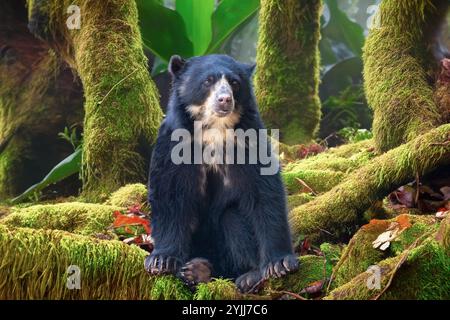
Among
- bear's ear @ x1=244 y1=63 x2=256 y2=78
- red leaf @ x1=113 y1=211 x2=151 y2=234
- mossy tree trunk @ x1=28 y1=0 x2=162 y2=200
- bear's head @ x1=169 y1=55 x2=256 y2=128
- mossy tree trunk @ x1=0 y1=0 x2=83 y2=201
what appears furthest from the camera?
mossy tree trunk @ x1=0 y1=0 x2=83 y2=201

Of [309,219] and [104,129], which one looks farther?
[104,129]

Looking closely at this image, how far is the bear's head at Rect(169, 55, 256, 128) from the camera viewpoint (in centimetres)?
315

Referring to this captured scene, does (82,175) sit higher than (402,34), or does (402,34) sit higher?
(402,34)

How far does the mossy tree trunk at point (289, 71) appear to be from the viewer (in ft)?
18.1

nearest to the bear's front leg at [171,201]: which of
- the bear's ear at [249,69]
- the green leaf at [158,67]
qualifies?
the bear's ear at [249,69]

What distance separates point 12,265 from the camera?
3.08 m

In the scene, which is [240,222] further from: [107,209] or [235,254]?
[107,209]

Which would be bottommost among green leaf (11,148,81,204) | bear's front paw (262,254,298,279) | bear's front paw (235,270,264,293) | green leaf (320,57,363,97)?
bear's front paw (235,270,264,293)

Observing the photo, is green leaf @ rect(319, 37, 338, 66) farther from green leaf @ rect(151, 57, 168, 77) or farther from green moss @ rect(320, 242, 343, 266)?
green moss @ rect(320, 242, 343, 266)

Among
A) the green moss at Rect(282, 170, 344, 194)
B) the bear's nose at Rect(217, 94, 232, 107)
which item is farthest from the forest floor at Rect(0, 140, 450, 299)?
the bear's nose at Rect(217, 94, 232, 107)

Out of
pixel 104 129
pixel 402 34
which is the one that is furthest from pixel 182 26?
pixel 402 34

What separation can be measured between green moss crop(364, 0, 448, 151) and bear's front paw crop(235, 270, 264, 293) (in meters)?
1.68
